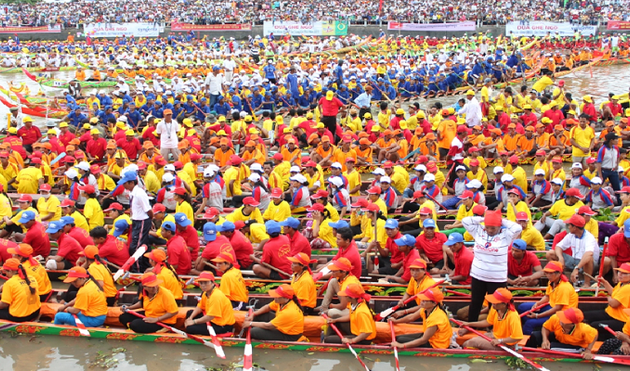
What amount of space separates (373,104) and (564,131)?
8.27m

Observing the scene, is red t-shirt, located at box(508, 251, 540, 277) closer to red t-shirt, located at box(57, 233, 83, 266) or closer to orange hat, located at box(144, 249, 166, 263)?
orange hat, located at box(144, 249, 166, 263)

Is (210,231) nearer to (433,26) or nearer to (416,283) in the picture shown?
(416,283)

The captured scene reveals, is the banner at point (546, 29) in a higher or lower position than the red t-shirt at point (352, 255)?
higher

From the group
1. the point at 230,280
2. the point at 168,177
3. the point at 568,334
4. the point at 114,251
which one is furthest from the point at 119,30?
the point at 568,334

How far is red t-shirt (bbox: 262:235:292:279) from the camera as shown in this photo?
26.0 ft

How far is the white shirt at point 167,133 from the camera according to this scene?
1284 cm

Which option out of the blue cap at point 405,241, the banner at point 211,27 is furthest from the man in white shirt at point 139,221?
the banner at point 211,27

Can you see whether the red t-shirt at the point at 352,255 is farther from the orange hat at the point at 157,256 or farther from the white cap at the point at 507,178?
the white cap at the point at 507,178

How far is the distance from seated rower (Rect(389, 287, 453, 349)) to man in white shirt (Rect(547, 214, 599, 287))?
2.06 metres

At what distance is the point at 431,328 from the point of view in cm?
630

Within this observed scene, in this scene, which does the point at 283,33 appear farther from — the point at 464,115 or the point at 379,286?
the point at 379,286

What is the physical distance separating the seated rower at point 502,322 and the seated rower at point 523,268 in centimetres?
131

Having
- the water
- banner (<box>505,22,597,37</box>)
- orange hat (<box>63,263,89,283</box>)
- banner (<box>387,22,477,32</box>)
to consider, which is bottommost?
the water

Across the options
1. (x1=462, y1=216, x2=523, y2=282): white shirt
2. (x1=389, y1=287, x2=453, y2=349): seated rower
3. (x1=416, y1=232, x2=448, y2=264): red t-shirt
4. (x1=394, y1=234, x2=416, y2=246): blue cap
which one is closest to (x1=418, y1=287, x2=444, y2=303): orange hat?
(x1=389, y1=287, x2=453, y2=349): seated rower
